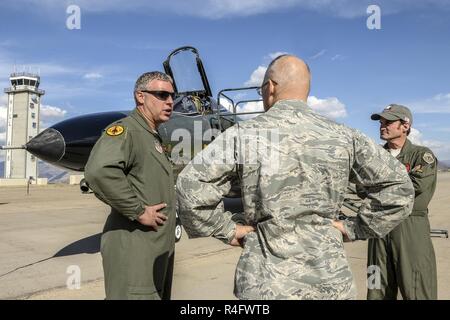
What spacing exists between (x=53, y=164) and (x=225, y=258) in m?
3.11

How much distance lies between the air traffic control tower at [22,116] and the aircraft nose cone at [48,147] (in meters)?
66.6

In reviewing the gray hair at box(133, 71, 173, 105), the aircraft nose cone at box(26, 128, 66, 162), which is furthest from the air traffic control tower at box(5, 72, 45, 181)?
the gray hair at box(133, 71, 173, 105)

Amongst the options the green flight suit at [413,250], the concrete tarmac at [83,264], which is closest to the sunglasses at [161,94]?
the green flight suit at [413,250]

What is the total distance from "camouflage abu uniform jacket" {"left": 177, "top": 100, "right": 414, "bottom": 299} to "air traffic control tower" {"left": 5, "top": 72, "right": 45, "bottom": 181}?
71.8 m

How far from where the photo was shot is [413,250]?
3.13 m

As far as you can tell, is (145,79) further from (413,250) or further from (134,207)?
(413,250)

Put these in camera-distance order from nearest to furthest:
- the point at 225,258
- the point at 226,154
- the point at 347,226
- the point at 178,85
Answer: the point at 226,154 → the point at 347,226 → the point at 225,258 → the point at 178,85

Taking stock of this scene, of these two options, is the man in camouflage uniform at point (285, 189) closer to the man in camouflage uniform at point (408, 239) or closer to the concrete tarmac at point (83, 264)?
the man in camouflage uniform at point (408, 239)

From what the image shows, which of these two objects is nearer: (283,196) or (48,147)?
(283,196)

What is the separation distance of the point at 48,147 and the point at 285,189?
17.3 ft

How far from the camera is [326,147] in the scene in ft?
5.73

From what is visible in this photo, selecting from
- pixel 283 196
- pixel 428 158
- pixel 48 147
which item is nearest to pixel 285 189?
pixel 283 196
